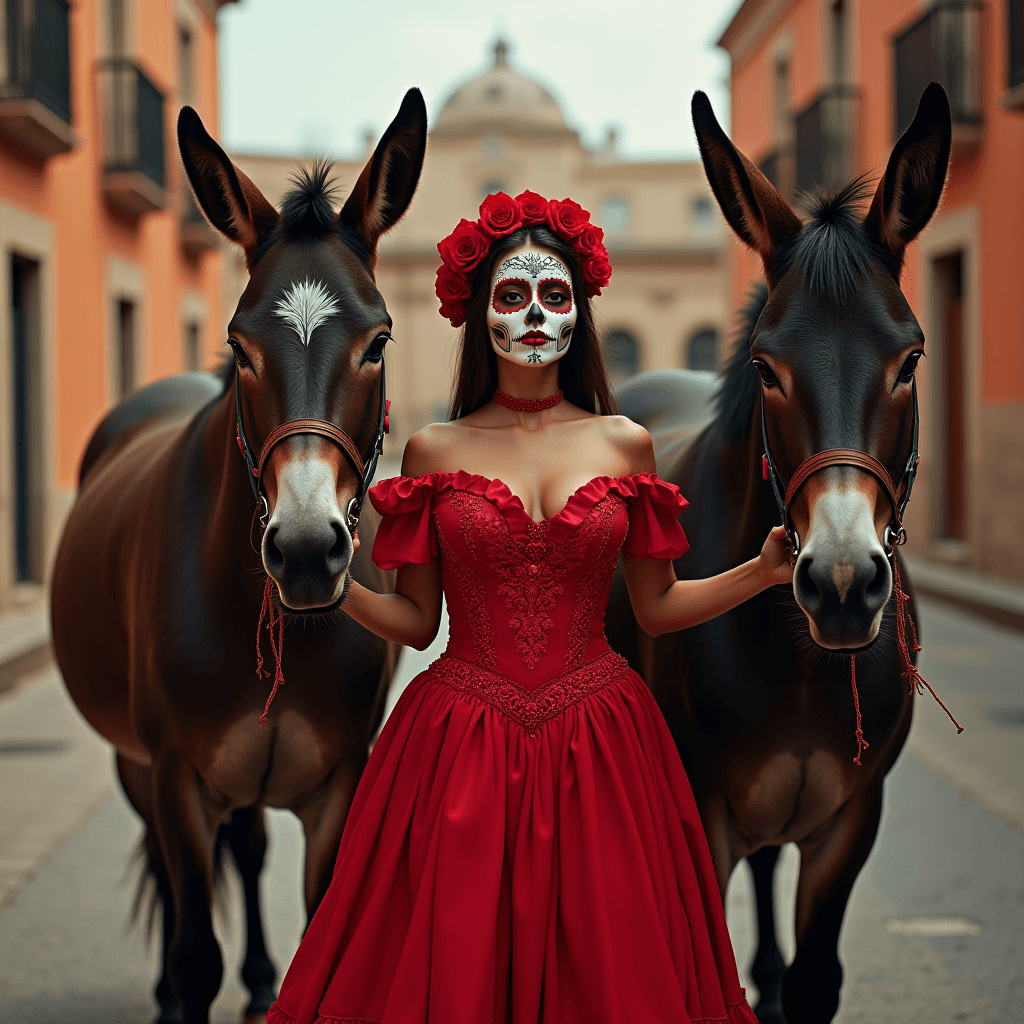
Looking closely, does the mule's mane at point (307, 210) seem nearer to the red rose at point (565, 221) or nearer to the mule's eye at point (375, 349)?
the mule's eye at point (375, 349)

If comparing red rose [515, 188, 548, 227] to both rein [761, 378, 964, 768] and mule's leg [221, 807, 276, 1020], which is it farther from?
mule's leg [221, 807, 276, 1020]

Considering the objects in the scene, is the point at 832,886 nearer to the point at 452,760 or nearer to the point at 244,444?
the point at 452,760

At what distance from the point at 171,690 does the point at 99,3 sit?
41.6ft

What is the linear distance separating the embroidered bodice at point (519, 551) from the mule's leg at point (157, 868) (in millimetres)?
1521

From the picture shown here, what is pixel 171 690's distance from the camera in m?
2.75

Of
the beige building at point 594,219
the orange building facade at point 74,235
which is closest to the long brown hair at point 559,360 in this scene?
the orange building facade at point 74,235

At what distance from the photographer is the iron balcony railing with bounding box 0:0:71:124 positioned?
32.5 ft

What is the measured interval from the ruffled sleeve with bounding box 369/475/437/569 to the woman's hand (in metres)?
0.65

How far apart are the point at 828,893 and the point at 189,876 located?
147 cm

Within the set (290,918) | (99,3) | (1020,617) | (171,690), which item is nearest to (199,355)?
(99,3)

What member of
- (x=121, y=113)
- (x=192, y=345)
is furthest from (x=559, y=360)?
(x=192, y=345)

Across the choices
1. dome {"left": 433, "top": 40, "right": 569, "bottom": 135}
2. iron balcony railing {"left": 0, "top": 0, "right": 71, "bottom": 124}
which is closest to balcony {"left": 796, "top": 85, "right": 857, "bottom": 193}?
iron balcony railing {"left": 0, "top": 0, "right": 71, "bottom": 124}

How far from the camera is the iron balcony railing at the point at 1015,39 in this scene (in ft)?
35.8

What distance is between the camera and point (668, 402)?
14.7 ft
